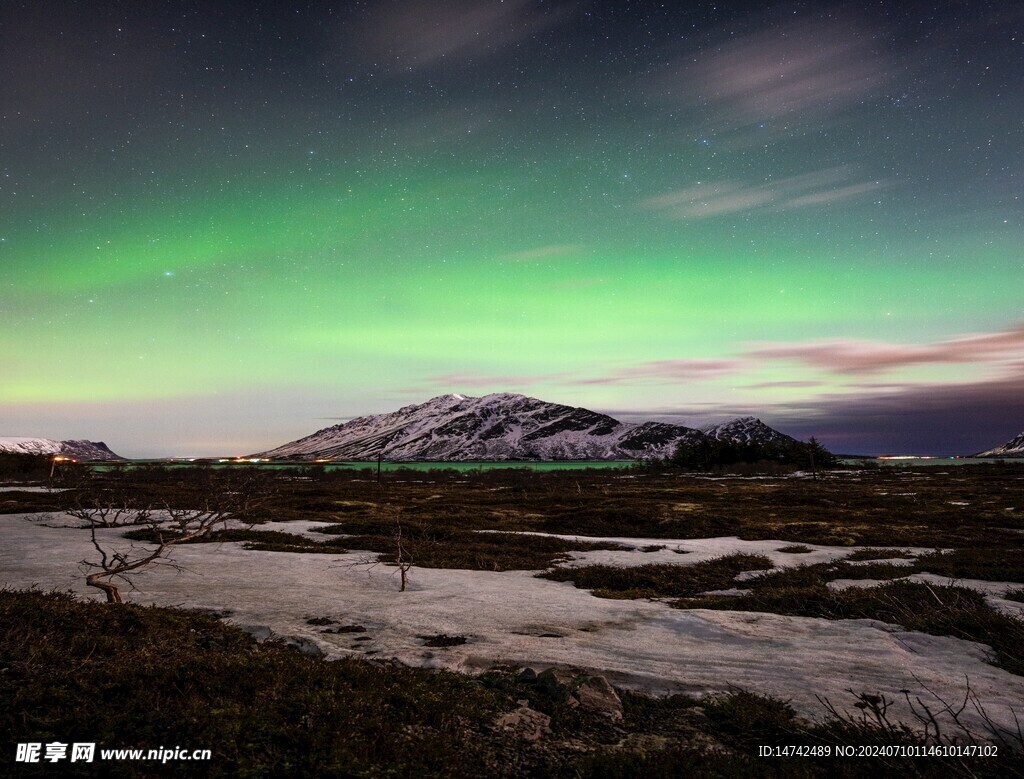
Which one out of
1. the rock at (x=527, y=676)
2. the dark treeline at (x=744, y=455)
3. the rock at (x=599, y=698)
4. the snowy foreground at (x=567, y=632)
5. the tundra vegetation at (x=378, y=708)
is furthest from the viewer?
the dark treeline at (x=744, y=455)

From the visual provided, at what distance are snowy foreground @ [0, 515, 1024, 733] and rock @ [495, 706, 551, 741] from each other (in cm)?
208

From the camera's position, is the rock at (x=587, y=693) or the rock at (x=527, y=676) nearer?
the rock at (x=587, y=693)

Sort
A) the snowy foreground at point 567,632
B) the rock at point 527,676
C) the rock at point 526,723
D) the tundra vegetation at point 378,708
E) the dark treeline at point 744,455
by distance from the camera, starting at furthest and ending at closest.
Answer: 1. the dark treeline at point 744,455
2. the snowy foreground at point 567,632
3. the rock at point 527,676
4. the rock at point 526,723
5. the tundra vegetation at point 378,708

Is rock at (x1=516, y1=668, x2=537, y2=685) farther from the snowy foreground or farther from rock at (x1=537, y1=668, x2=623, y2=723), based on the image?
the snowy foreground

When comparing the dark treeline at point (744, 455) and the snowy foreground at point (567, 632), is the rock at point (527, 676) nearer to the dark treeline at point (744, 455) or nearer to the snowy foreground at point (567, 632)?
the snowy foreground at point (567, 632)

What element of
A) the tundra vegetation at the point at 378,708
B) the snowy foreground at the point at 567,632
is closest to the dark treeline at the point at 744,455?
the snowy foreground at the point at 567,632

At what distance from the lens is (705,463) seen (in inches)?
5236

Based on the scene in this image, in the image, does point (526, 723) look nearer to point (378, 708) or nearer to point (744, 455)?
point (378, 708)

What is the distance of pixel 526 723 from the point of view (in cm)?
693

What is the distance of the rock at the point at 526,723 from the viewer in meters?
6.66

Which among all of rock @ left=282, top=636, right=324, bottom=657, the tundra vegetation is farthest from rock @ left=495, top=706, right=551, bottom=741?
rock @ left=282, top=636, right=324, bottom=657

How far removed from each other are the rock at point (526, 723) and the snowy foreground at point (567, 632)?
2077 mm

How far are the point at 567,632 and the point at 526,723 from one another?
5177mm

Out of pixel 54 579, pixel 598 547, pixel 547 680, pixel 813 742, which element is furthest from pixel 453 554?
pixel 813 742
